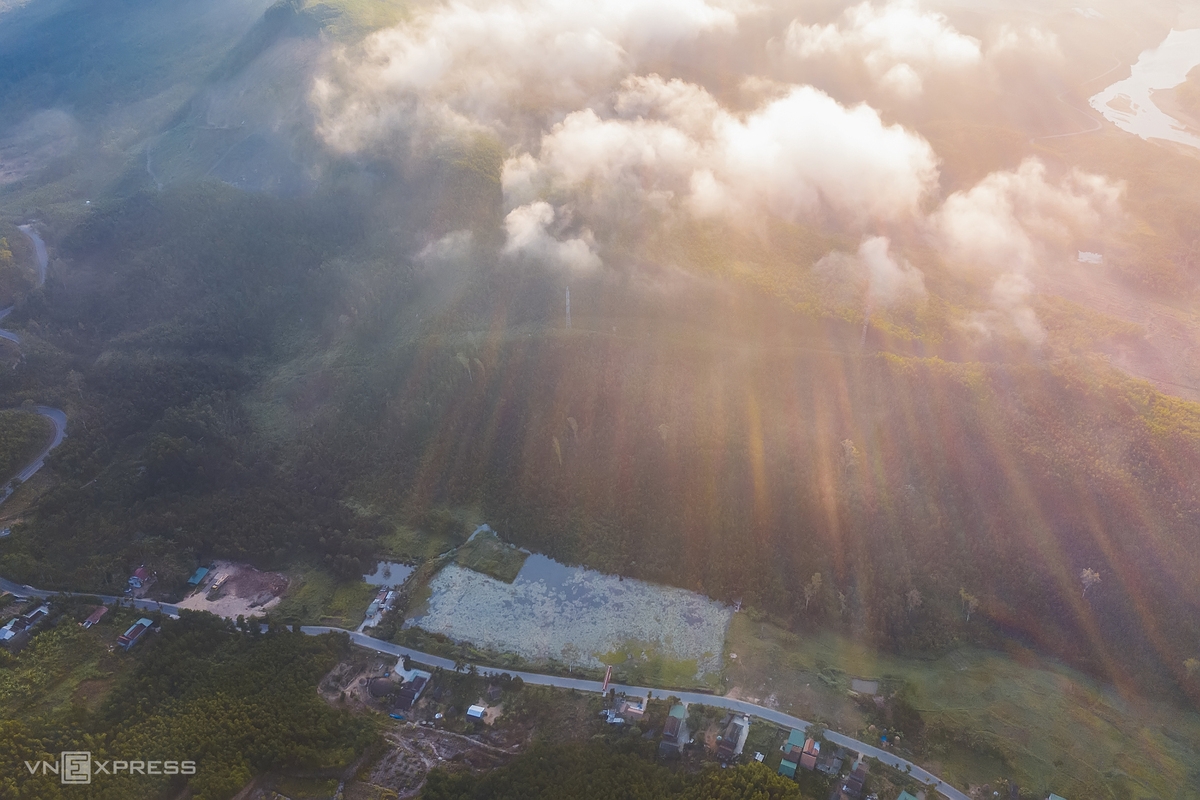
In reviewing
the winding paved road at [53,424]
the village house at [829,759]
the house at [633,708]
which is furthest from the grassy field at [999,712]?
the winding paved road at [53,424]

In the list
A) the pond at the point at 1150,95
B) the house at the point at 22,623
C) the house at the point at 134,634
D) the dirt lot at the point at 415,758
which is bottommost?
the dirt lot at the point at 415,758

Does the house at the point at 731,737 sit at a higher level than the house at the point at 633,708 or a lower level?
higher

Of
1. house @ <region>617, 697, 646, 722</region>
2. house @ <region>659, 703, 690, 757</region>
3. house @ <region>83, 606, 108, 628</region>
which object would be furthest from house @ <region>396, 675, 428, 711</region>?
house @ <region>83, 606, 108, 628</region>

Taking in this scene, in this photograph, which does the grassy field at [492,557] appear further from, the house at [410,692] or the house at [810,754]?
the house at [810,754]

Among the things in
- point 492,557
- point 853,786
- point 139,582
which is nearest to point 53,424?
point 139,582

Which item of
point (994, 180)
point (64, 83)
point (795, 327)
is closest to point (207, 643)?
point (795, 327)
